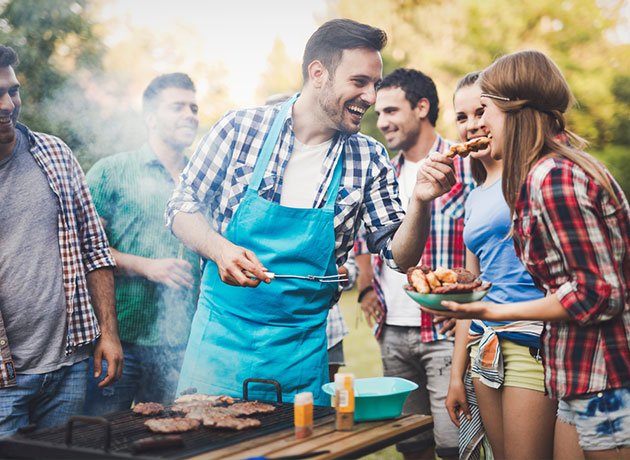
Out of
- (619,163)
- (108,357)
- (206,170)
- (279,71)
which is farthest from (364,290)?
(279,71)

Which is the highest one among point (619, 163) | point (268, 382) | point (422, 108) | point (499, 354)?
point (619, 163)

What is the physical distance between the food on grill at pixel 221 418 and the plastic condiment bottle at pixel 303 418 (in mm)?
213

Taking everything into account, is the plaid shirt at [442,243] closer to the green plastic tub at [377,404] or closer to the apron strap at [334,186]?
the apron strap at [334,186]

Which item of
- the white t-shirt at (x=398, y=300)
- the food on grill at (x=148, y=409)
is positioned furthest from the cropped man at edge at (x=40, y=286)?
the white t-shirt at (x=398, y=300)

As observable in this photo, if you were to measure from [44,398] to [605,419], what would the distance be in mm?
2364

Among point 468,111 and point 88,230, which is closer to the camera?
point 88,230

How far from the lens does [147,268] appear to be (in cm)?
409

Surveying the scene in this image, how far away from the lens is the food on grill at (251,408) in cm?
273

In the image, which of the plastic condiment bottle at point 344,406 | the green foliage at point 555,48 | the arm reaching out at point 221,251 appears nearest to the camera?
the plastic condiment bottle at point 344,406

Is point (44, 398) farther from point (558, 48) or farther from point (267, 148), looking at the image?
point (558, 48)

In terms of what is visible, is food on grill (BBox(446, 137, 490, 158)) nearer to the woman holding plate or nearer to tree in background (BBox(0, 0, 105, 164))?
the woman holding plate

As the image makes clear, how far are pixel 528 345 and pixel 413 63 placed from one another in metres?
14.0

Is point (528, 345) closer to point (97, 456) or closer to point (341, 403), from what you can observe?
point (341, 403)

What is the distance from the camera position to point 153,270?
13.4ft
